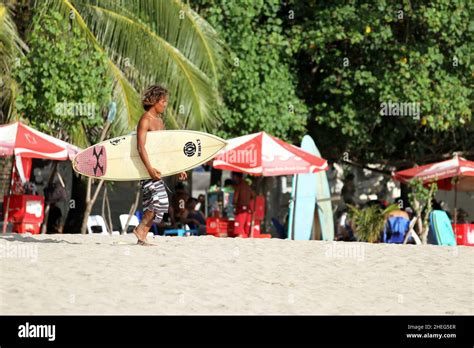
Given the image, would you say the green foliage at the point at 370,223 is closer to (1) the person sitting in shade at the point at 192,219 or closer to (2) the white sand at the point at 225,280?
(1) the person sitting in shade at the point at 192,219

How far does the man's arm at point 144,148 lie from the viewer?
10.3 metres

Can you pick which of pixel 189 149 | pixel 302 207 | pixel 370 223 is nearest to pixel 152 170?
pixel 189 149

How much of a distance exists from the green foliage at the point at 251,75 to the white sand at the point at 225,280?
932 centimetres

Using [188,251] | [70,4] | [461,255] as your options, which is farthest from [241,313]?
[70,4]

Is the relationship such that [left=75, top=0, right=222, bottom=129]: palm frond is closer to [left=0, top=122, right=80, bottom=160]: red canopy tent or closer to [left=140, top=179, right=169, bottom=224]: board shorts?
[left=0, top=122, right=80, bottom=160]: red canopy tent

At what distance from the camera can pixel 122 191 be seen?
35938 millimetres

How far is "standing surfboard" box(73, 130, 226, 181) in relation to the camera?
35.7 feet

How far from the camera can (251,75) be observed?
20859mm

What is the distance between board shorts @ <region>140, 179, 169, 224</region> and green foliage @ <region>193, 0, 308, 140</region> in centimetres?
1001

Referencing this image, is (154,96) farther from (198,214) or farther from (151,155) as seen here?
(198,214)

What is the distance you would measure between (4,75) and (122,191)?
1957cm

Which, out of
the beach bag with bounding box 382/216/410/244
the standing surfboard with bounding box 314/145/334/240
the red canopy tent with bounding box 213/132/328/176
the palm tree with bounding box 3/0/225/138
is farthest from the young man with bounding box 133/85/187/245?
the standing surfboard with bounding box 314/145/334/240
